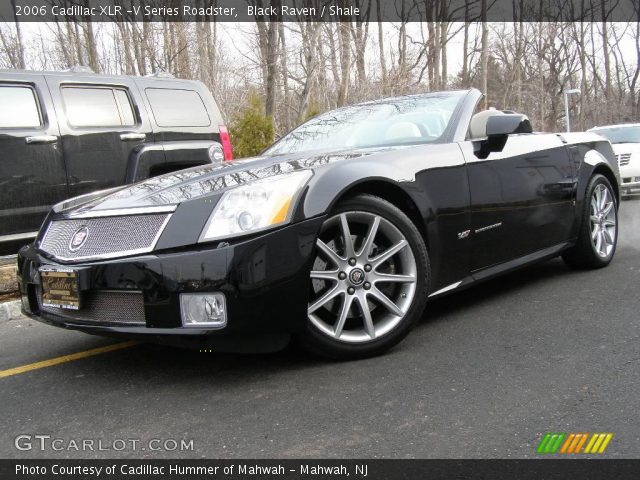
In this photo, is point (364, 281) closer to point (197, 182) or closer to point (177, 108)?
point (197, 182)

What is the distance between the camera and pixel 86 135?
19.8ft

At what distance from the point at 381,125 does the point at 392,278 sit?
133 centimetres

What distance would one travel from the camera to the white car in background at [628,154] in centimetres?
1273

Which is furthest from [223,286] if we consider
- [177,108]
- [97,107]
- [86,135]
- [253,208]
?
[177,108]

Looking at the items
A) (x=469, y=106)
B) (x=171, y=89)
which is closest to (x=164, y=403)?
(x=469, y=106)

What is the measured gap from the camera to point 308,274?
2.92 m

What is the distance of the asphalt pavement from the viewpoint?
2.29 metres

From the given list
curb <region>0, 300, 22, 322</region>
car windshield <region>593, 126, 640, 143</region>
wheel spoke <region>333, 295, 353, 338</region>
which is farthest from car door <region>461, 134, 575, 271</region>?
car windshield <region>593, 126, 640, 143</region>

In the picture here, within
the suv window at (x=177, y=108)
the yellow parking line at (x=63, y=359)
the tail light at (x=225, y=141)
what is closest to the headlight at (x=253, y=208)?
the yellow parking line at (x=63, y=359)

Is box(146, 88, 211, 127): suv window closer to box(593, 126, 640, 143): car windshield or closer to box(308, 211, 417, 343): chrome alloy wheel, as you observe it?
box(308, 211, 417, 343): chrome alloy wheel

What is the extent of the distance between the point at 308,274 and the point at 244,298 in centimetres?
33

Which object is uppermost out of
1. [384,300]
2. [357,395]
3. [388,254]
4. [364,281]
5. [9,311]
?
[388,254]

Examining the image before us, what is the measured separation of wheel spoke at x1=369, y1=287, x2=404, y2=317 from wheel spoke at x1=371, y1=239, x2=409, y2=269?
0.12m
